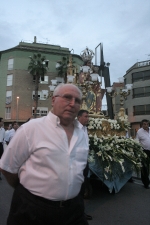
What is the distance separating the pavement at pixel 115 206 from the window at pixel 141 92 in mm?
33567

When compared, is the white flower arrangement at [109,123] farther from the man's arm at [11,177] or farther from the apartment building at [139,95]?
the apartment building at [139,95]

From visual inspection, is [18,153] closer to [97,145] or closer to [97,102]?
[97,145]

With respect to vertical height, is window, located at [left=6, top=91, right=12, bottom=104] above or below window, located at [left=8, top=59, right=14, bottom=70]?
below

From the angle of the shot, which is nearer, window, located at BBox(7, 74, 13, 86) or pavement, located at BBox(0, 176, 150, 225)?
pavement, located at BBox(0, 176, 150, 225)

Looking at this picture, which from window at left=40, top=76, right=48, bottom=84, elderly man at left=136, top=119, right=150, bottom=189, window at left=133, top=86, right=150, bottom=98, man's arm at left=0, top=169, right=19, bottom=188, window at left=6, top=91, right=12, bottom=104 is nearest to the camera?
man's arm at left=0, top=169, right=19, bottom=188

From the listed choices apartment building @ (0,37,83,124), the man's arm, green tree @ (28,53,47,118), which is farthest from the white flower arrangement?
apartment building @ (0,37,83,124)

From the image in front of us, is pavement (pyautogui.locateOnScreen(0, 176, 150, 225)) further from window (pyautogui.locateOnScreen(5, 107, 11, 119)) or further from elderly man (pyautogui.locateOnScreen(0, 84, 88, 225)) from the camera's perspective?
window (pyautogui.locateOnScreen(5, 107, 11, 119))

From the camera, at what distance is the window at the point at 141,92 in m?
37.7

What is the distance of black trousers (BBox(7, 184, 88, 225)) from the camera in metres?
1.71

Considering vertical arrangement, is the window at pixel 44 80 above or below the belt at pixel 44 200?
above

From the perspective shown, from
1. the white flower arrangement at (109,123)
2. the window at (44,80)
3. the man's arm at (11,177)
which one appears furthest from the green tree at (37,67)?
the man's arm at (11,177)

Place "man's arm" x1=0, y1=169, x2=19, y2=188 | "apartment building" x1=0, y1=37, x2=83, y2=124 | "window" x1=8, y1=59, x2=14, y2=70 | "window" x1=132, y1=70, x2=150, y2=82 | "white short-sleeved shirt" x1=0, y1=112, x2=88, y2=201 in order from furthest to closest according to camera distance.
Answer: "window" x1=8, y1=59, x2=14, y2=70, "window" x1=132, y1=70, x2=150, y2=82, "apartment building" x1=0, y1=37, x2=83, y2=124, "man's arm" x1=0, y1=169, x2=19, y2=188, "white short-sleeved shirt" x1=0, y1=112, x2=88, y2=201

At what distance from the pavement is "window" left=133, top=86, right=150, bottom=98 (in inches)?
Answer: 1322

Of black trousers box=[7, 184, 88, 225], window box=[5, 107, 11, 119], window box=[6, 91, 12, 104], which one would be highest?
window box=[6, 91, 12, 104]
